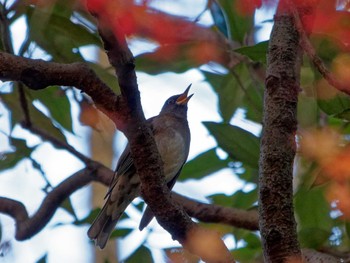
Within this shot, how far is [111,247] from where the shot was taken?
7.08 meters

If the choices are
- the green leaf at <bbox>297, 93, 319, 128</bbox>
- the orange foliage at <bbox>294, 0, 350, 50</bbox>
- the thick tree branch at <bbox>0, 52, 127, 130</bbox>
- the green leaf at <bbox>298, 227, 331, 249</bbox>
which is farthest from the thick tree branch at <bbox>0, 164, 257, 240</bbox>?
the thick tree branch at <bbox>0, 52, 127, 130</bbox>

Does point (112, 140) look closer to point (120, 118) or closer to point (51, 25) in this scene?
point (51, 25)

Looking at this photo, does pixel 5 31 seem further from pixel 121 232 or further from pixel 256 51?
pixel 121 232

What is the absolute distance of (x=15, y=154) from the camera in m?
4.37

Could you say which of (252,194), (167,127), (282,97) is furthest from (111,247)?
(282,97)

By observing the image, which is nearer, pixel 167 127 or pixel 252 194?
pixel 252 194

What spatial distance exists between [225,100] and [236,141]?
0.56 meters

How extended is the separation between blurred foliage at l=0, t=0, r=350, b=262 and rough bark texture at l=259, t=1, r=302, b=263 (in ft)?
2.50

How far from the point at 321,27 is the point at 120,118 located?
126cm

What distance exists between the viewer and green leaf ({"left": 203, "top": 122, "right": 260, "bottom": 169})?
3.84m

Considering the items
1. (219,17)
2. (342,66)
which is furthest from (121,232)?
(342,66)

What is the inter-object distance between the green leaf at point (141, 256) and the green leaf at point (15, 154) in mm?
801

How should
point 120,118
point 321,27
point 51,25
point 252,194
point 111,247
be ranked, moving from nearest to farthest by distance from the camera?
point 120,118, point 321,27, point 51,25, point 252,194, point 111,247

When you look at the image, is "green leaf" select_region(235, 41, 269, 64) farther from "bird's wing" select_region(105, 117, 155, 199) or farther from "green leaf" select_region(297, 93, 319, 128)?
"bird's wing" select_region(105, 117, 155, 199)
